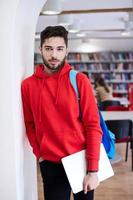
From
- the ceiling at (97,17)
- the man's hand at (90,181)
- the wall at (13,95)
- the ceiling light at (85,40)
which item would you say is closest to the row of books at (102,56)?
the ceiling light at (85,40)

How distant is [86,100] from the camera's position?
1.85 m

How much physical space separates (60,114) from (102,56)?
30.6 ft

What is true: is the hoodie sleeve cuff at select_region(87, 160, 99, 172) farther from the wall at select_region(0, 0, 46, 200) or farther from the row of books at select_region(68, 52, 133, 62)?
the row of books at select_region(68, 52, 133, 62)

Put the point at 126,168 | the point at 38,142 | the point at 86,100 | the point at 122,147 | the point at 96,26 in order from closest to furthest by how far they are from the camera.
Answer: the point at 86,100
the point at 38,142
the point at 126,168
the point at 122,147
the point at 96,26

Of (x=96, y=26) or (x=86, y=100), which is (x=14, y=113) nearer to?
(x=86, y=100)

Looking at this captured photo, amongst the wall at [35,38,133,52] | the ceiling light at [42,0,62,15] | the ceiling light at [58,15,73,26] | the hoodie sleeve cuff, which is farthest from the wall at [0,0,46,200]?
the wall at [35,38,133,52]

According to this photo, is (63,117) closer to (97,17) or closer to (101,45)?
(97,17)

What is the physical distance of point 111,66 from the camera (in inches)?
436

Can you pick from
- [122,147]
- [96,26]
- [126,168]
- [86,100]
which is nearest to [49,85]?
[86,100]

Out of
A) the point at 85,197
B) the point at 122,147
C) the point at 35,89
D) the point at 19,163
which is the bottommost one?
the point at 122,147

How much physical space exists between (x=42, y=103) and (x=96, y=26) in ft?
23.4

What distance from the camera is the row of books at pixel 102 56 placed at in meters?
11.0

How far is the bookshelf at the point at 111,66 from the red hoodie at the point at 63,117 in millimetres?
9040

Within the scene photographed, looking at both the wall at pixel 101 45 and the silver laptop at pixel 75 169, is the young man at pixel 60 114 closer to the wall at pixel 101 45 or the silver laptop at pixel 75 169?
the silver laptop at pixel 75 169
